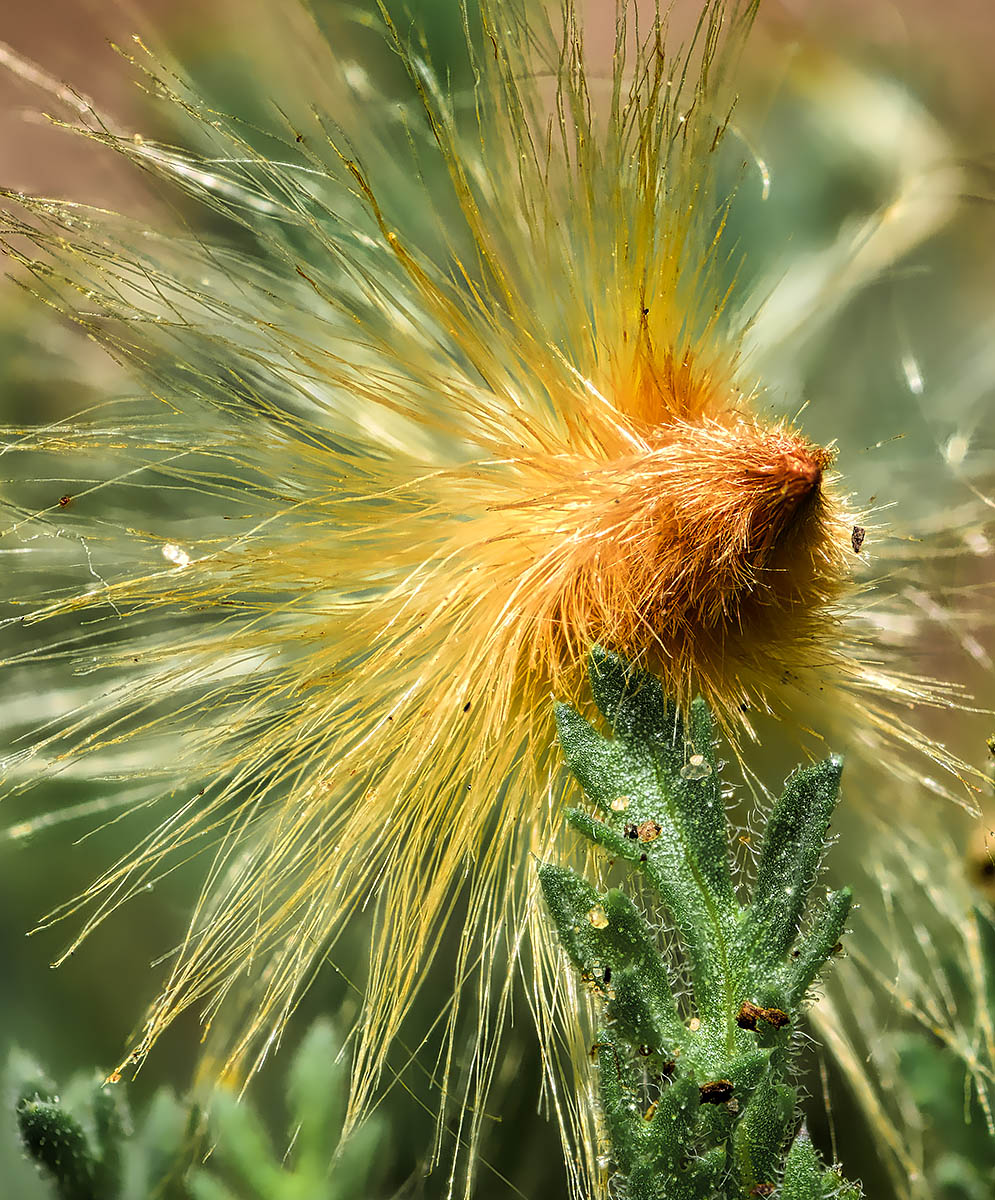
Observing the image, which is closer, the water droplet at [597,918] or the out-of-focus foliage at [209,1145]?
the water droplet at [597,918]

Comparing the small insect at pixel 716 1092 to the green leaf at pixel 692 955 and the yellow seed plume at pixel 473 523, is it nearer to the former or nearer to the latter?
the green leaf at pixel 692 955

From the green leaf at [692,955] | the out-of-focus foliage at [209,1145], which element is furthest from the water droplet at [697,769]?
the out-of-focus foliage at [209,1145]

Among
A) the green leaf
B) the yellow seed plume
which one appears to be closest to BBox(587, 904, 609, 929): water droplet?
the green leaf

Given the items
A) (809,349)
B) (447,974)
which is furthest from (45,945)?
(809,349)

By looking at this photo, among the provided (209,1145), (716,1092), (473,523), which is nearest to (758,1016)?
(716,1092)

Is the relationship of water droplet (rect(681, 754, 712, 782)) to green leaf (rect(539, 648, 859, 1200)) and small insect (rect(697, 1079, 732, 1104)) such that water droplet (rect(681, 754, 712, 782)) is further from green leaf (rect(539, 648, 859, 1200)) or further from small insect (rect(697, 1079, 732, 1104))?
small insect (rect(697, 1079, 732, 1104))

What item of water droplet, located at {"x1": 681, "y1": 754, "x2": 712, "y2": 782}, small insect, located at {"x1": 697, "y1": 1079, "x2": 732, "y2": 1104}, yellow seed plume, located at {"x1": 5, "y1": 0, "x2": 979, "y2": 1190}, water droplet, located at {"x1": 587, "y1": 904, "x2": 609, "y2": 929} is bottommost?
small insect, located at {"x1": 697, "y1": 1079, "x2": 732, "y2": 1104}

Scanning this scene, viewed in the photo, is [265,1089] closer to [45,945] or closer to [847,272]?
[45,945]
